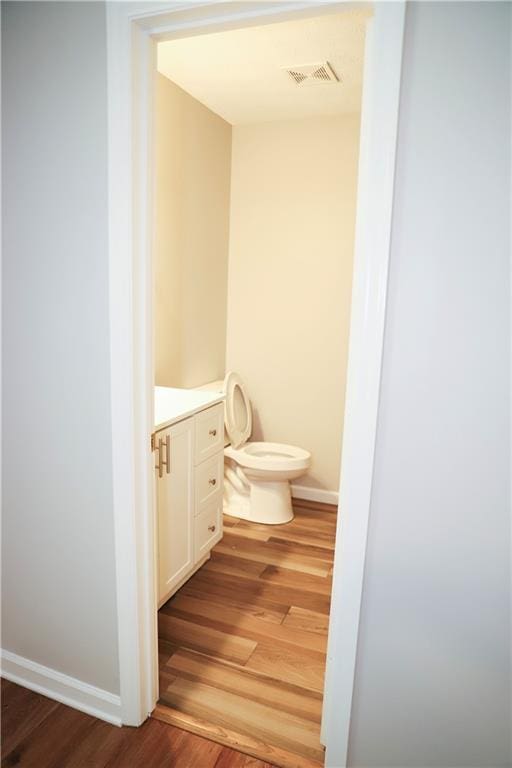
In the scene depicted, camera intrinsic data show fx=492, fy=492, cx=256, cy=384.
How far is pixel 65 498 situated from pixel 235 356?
218cm

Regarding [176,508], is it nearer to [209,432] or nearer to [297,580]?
[209,432]

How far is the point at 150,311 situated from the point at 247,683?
1.44 metres

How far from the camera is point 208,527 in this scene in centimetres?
262

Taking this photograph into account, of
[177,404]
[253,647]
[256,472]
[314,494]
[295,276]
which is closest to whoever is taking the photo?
[253,647]

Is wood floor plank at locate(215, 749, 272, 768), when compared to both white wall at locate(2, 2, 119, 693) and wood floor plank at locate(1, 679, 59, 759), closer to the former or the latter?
white wall at locate(2, 2, 119, 693)

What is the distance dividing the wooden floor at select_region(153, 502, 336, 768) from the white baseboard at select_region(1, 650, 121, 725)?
0.55ft

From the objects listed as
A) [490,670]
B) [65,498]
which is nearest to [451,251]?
[490,670]

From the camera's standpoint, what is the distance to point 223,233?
3502 millimetres

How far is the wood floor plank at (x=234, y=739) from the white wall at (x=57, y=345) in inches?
8.5

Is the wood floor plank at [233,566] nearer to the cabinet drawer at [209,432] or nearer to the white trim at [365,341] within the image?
the cabinet drawer at [209,432]

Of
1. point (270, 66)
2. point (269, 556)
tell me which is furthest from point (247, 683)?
point (270, 66)

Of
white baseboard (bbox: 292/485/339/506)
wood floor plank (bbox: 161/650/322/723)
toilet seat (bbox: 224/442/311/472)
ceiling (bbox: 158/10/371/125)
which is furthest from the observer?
white baseboard (bbox: 292/485/339/506)

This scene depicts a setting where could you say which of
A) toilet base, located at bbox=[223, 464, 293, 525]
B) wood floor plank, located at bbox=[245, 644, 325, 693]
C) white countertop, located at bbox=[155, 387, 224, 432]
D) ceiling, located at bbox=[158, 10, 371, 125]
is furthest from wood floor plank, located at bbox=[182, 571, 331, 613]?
ceiling, located at bbox=[158, 10, 371, 125]

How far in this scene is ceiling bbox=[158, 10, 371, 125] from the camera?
2145 mm
